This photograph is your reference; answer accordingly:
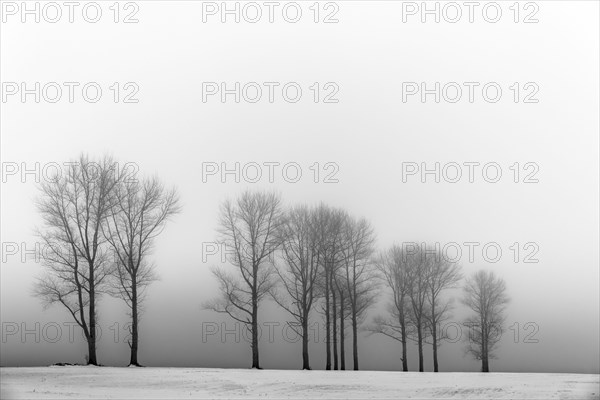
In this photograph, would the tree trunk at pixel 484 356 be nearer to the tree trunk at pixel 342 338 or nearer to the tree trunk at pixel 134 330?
the tree trunk at pixel 342 338

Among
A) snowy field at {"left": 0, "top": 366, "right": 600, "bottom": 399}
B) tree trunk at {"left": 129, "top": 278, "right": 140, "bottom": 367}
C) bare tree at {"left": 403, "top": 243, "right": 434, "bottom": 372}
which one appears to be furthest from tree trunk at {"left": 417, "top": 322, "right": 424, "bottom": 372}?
tree trunk at {"left": 129, "top": 278, "right": 140, "bottom": 367}

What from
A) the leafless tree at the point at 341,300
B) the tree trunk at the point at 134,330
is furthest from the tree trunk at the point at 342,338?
the tree trunk at the point at 134,330

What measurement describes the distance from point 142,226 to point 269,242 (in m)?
9.28

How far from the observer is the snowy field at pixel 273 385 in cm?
3456

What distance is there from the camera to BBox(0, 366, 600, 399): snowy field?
3456cm

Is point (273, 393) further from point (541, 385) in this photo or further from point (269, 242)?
point (269, 242)

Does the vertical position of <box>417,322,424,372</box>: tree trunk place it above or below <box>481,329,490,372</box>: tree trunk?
above

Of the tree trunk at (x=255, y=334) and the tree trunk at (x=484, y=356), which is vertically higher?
the tree trunk at (x=255, y=334)

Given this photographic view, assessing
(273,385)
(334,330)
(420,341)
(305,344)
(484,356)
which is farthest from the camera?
(484,356)

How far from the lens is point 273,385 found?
1542 inches

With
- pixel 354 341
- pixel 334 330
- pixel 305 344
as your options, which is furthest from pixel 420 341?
pixel 305 344

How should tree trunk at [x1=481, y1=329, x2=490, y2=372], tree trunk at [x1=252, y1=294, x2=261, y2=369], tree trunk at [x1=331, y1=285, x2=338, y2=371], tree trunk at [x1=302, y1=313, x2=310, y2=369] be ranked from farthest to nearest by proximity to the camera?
tree trunk at [x1=481, y1=329, x2=490, y2=372], tree trunk at [x1=331, y1=285, x2=338, y2=371], tree trunk at [x1=302, y1=313, x2=310, y2=369], tree trunk at [x1=252, y1=294, x2=261, y2=369]

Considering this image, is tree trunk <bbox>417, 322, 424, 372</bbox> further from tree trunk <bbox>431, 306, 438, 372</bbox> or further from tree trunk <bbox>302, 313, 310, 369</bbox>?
tree trunk <bbox>302, 313, 310, 369</bbox>

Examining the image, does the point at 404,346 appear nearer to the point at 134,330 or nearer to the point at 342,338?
the point at 342,338
